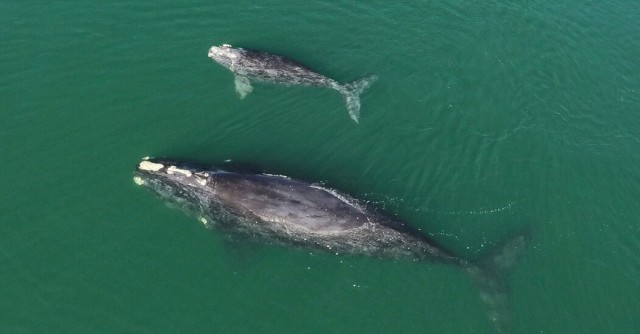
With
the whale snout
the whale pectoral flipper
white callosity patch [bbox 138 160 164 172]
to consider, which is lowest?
the whale snout

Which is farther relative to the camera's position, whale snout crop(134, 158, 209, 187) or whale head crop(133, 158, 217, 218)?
whale snout crop(134, 158, 209, 187)

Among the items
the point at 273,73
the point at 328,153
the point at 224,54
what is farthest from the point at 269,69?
the point at 328,153

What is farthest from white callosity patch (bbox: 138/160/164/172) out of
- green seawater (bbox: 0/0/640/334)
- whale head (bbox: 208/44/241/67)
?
whale head (bbox: 208/44/241/67)

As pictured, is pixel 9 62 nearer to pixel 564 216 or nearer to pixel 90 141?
pixel 90 141

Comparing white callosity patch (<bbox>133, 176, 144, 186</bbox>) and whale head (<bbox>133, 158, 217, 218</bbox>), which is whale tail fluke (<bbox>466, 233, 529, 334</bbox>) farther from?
white callosity patch (<bbox>133, 176, 144, 186</bbox>)

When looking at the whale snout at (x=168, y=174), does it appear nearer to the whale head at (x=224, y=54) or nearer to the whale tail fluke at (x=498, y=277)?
the whale head at (x=224, y=54)

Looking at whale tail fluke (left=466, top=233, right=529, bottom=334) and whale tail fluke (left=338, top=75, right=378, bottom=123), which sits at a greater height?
whale tail fluke (left=338, top=75, right=378, bottom=123)
